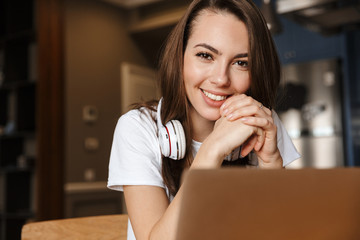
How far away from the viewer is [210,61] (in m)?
1.09

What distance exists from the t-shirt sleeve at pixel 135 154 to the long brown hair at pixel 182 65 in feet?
0.15

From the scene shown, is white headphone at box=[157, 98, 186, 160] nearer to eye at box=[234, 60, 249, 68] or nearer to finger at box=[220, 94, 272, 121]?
finger at box=[220, 94, 272, 121]

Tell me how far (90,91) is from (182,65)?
12.1 feet

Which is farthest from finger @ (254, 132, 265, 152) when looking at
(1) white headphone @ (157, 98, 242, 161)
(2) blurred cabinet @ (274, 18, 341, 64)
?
(2) blurred cabinet @ (274, 18, 341, 64)

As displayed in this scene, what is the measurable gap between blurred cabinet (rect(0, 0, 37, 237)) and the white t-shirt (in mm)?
3269

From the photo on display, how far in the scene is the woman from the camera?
91 cm

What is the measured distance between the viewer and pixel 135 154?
3.37ft

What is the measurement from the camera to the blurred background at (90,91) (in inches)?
147

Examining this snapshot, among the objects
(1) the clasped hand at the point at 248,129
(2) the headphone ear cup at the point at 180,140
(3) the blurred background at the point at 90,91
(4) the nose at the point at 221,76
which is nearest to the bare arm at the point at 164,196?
(1) the clasped hand at the point at 248,129

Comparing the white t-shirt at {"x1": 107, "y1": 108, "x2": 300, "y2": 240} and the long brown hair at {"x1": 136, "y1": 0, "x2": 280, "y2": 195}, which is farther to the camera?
the long brown hair at {"x1": 136, "y1": 0, "x2": 280, "y2": 195}

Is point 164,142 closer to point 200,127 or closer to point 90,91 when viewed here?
point 200,127

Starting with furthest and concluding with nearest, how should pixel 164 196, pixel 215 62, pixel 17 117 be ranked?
pixel 17 117
pixel 215 62
pixel 164 196

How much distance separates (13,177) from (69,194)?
2.00 feet

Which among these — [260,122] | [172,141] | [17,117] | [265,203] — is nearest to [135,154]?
[172,141]
